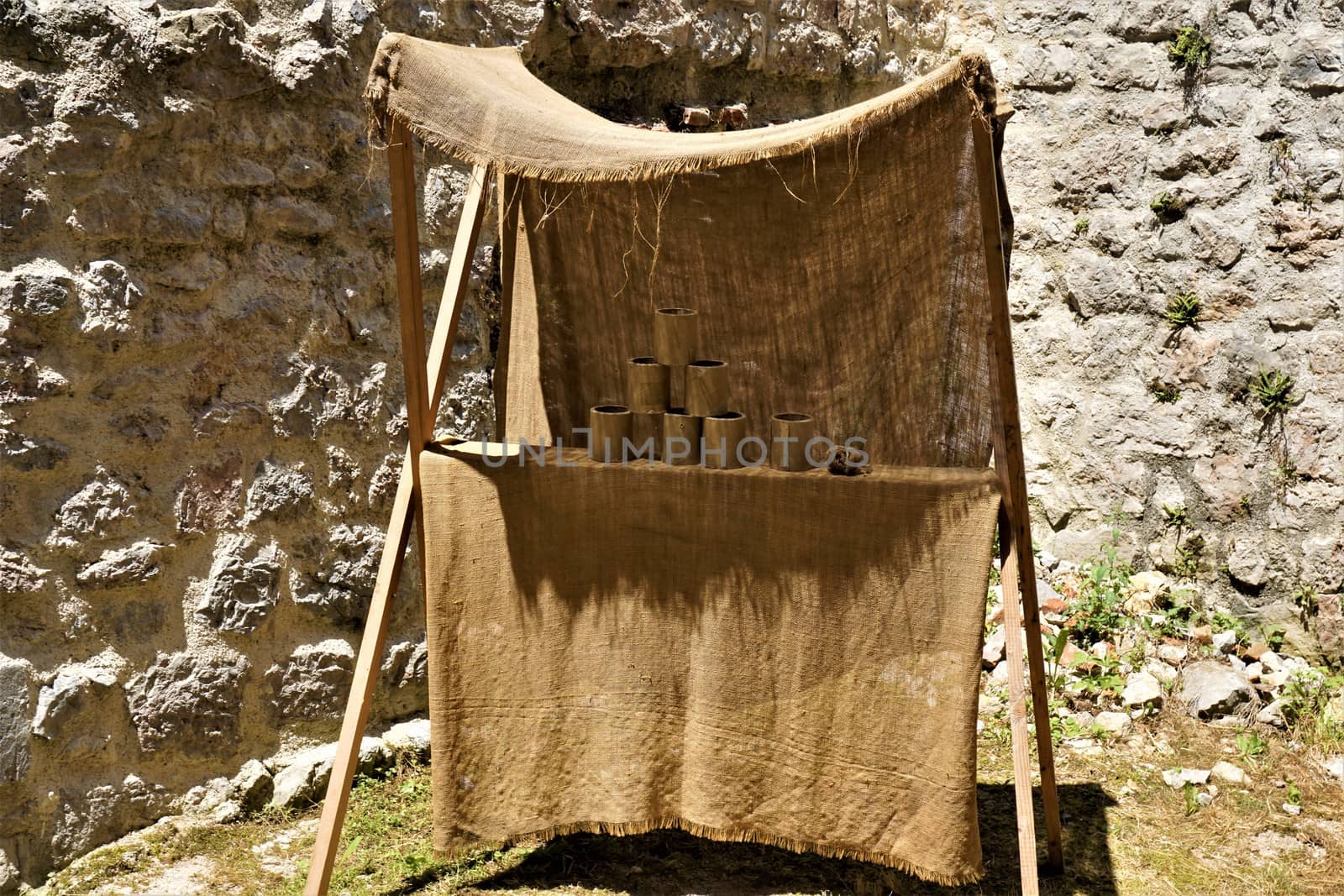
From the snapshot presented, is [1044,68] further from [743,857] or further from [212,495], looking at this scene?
[212,495]

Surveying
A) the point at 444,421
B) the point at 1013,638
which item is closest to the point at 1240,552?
the point at 1013,638

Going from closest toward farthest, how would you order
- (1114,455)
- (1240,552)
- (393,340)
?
(393,340) < (1240,552) < (1114,455)

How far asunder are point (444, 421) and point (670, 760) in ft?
3.24

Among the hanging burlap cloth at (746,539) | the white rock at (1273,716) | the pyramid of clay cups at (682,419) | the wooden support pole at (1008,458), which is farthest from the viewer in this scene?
the white rock at (1273,716)

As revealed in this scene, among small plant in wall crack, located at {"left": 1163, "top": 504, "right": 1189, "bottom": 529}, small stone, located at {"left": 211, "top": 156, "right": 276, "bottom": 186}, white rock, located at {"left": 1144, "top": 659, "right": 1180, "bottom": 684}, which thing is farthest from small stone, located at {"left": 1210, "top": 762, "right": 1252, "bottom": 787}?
small stone, located at {"left": 211, "top": 156, "right": 276, "bottom": 186}

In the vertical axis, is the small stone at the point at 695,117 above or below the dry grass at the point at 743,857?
above

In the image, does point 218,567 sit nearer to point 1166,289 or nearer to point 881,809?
point 881,809

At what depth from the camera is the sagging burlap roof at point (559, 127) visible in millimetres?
1856

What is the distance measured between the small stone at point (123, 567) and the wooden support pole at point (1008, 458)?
5.52 ft

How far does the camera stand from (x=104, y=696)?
2355mm

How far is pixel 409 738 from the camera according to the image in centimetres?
281

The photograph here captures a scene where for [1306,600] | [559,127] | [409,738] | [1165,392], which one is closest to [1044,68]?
[1165,392]

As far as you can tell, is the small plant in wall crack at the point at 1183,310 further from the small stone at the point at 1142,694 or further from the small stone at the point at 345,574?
the small stone at the point at 345,574

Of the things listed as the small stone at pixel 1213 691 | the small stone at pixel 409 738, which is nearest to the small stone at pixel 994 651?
the small stone at pixel 1213 691
